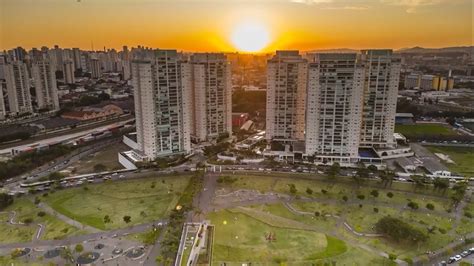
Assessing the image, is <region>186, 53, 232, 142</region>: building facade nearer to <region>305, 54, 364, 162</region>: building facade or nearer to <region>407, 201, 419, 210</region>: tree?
<region>305, 54, 364, 162</region>: building facade

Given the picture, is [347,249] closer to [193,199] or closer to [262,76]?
[193,199]

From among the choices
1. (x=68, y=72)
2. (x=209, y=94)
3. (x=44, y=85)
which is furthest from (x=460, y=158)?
(x=68, y=72)

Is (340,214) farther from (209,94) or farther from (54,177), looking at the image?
(54,177)

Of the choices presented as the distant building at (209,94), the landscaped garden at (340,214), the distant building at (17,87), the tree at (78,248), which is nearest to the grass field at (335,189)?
the landscaped garden at (340,214)

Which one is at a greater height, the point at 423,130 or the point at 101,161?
the point at 423,130

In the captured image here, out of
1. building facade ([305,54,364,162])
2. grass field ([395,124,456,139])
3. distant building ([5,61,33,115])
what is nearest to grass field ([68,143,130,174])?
building facade ([305,54,364,162])

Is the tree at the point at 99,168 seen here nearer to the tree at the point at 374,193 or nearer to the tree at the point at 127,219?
the tree at the point at 127,219

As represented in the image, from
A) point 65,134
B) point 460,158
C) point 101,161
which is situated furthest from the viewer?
point 65,134
